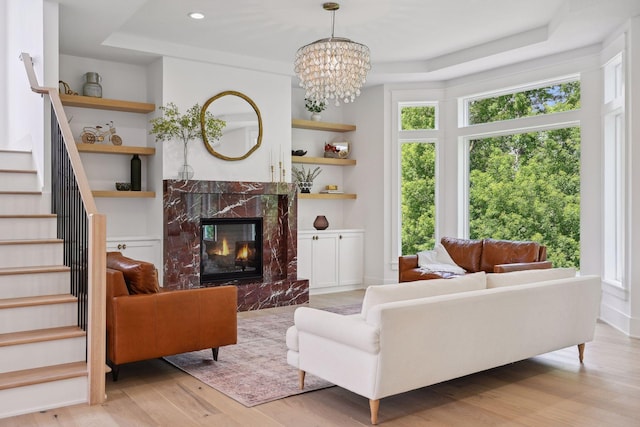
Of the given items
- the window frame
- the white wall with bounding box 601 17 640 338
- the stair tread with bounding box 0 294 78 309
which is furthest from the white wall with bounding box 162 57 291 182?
the white wall with bounding box 601 17 640 338

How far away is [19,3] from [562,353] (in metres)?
6.27

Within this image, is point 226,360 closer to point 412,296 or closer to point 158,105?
point 412,296

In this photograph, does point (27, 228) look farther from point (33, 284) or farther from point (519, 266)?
point (519, 266)

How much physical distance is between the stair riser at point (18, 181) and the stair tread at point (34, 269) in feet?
3.26

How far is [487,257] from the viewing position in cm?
665

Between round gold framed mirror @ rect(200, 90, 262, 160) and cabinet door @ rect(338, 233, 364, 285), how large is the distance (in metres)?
2.02

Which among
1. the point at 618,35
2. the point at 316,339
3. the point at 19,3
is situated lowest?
the point at 316,339

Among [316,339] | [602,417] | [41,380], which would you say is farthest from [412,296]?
[41,380]

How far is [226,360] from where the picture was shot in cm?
457

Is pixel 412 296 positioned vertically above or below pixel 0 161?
below

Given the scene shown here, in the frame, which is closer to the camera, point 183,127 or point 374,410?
point 374,410

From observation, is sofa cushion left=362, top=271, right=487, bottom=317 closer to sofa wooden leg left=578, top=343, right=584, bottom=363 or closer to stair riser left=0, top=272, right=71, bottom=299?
sofa wooden leg left=578, top=343, right=584, bottom=363

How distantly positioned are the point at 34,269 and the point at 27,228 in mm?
532

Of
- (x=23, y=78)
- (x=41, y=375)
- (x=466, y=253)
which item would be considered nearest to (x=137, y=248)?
(x=23, y=78)
